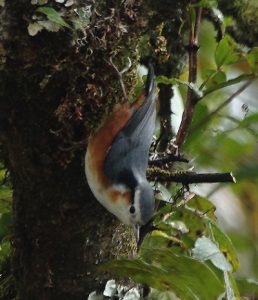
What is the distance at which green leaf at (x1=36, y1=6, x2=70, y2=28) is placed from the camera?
2055 mm

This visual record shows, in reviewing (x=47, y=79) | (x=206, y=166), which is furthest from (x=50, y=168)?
(x=206, y=166)

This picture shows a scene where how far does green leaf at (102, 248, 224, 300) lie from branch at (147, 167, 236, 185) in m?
0.22

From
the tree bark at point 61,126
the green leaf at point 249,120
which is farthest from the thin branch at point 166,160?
the green leaf at point 249,120

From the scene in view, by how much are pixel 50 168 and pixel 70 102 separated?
0.19 m

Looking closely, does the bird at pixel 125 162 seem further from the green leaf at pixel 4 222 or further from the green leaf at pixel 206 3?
the green leaf at pixel 4 222

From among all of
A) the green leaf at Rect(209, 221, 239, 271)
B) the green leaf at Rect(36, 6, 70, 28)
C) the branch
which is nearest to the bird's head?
the branch

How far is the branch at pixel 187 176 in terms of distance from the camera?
215 centimetres

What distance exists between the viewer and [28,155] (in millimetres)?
2166

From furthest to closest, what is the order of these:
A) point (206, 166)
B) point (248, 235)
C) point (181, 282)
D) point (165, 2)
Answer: point (248, 235) → point (206, 166) → point (165, 2) → point (181, 282)

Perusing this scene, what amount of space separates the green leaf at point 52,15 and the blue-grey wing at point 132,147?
0.35m

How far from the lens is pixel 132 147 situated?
223 cm

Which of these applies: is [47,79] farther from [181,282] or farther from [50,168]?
[181,282]

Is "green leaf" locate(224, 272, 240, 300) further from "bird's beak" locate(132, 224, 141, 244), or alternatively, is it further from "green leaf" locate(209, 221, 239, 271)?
"bird's beak" locate(132, 224, 141, 244)

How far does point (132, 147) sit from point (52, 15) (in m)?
0.43
